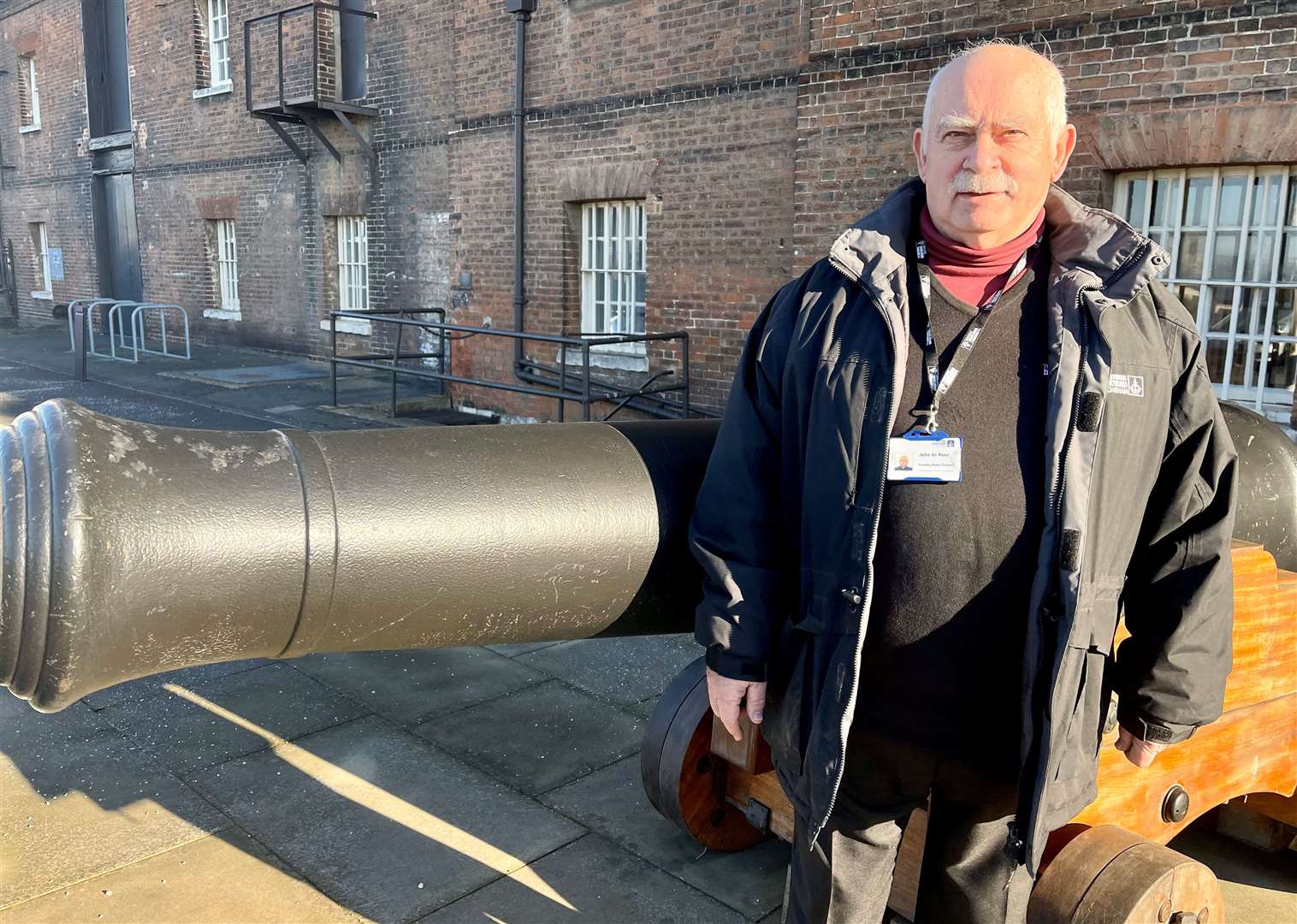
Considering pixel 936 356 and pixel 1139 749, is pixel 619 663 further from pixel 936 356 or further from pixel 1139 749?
pixel 936 356

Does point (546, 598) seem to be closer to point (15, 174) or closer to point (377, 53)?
point (377, 53)

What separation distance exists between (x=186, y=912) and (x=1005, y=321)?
7.92 ft

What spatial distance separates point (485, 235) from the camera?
10.9 meters

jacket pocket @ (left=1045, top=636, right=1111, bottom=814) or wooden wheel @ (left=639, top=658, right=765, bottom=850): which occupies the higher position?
jacket pocket @ (left=1045, top=636, right=1111, bottom=814)

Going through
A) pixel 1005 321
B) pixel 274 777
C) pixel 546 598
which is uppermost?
pixel 1005 321

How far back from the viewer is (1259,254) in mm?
6328

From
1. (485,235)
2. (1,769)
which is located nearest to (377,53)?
(485,235)

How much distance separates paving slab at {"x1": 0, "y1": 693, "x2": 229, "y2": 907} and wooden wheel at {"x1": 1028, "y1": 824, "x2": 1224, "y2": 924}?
2.30 meters

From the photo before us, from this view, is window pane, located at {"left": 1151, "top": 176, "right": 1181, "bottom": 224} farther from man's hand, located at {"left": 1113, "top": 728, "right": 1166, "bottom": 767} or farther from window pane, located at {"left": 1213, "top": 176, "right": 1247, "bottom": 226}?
man's hand, located at {"left": 1113, "top": 728, "right": 1166, "bottom": 767}

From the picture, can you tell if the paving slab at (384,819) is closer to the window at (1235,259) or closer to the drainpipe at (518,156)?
the window at (1235,259)

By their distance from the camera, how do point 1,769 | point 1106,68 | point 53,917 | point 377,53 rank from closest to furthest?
point 53,917, point 1,769, point 1106,68, point 377,53

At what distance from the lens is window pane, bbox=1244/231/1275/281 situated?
6.28 meters

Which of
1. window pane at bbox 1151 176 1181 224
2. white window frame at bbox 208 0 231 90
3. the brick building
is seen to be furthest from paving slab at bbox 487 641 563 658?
white window frame at bbox 208 0 231 90

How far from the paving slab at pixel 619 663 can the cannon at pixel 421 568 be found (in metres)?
1.61
